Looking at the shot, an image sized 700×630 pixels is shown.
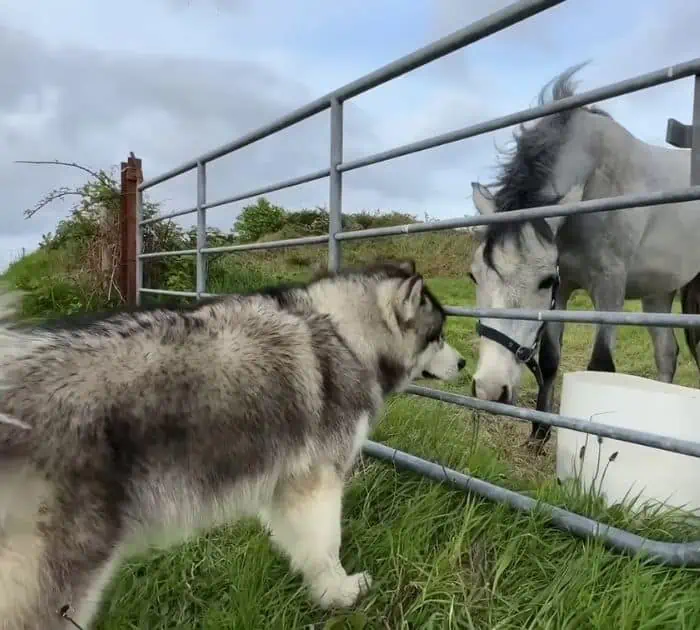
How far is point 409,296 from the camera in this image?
10.2ft

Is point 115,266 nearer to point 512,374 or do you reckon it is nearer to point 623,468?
point 512,374

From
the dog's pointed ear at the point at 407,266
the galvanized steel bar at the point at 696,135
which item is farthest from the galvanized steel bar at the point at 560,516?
the galvanized steel bar at the point at 696,135

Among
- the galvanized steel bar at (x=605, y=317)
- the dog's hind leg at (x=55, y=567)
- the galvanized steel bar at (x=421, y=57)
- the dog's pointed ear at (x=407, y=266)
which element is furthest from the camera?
the dog's pointed ear at (x=407, y=266)

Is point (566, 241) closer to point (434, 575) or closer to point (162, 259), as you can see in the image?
point (434, 575)

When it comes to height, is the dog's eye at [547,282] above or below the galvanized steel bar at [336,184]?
below

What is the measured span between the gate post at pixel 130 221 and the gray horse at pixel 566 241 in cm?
471

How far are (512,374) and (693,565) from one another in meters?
1.59

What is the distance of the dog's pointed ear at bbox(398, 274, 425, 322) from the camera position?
3.09 meters

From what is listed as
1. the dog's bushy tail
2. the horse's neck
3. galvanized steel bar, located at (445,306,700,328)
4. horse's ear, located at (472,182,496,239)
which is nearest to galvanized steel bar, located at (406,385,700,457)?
galvanized steel bar, located at (445,306,700,328)

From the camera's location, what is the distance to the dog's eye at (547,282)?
154 inches

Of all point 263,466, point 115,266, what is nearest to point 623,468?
point 263,466

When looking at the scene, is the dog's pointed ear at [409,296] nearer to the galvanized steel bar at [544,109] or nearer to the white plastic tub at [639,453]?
the galvanized steel bar at [544,109]

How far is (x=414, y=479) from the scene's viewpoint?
3.22m

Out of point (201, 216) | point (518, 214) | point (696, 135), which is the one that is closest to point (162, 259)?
point (201, 216)
